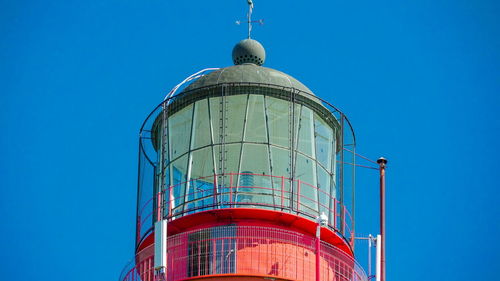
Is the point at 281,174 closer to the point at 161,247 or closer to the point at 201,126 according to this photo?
the point at 201,126

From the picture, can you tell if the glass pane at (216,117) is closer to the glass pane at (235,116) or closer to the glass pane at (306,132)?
the glass pane at (235,116)

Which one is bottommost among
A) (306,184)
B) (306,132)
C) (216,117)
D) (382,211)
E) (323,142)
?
(382,211)

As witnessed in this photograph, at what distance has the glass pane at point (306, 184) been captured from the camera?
47.8 m

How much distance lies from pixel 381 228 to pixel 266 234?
3488mm

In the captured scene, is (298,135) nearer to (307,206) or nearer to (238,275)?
(307,206)

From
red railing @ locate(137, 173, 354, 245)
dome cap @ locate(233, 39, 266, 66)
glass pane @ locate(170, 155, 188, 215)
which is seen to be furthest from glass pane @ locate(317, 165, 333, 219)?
dome cap @ locate(233, 39, 266, 66)

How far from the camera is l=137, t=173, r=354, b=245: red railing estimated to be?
155ft

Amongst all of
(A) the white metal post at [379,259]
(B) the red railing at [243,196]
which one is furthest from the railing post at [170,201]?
(A) the white metal post at [379,259]

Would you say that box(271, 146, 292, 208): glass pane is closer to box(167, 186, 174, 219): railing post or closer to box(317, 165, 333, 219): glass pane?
box(317, 165, 333, 219): glass pane

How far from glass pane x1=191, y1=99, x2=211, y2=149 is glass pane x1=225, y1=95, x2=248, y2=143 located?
596mm

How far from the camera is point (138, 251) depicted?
158ft

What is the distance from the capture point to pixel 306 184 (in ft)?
158

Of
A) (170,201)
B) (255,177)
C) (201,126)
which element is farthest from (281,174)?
(170,201)

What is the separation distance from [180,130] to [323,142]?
4.22 metres
